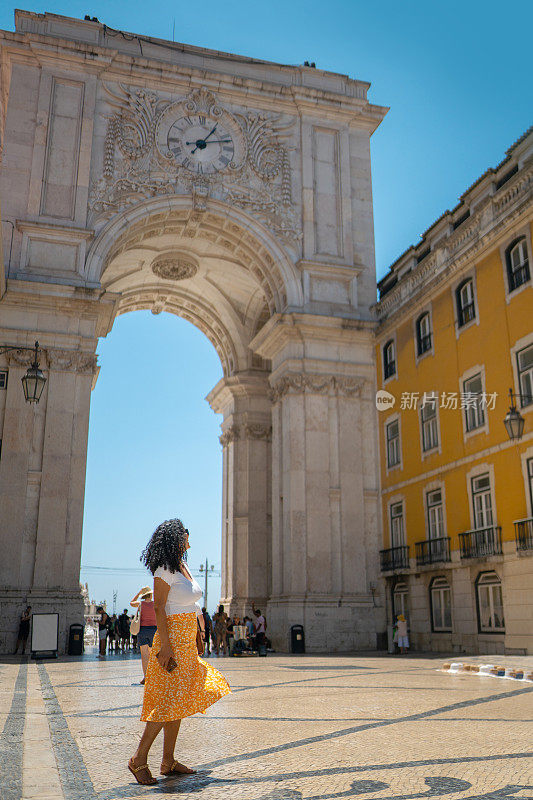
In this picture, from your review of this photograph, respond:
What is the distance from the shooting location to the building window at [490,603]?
18.9m

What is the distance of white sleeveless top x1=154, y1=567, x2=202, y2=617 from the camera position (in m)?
5.39

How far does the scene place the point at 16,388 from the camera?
22688 millimetres

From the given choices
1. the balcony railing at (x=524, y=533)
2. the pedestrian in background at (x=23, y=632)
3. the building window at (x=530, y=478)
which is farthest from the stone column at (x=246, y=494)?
the building window at (x=530, y=478)

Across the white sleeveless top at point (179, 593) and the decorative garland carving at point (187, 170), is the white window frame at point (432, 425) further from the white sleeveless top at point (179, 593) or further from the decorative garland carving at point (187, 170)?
the white sleeveless top at point (179, 593)

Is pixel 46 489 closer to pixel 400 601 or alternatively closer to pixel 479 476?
pixel 400 601

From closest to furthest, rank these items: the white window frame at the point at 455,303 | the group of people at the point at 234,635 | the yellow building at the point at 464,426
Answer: the yellow building at the point at 464,426
the white window frame at the point at 455,303
the group of people at the point at 234,635

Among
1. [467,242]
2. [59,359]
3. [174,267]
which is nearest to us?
[467,242]

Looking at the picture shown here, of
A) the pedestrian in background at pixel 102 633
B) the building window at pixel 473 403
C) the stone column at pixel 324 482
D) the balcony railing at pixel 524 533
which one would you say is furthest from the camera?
the stone column at pixel 324 482

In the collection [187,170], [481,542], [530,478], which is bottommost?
[481,542]

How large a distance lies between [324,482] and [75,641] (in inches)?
359

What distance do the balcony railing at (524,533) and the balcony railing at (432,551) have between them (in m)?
3.49

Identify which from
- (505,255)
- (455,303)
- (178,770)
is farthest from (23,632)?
(178,770)

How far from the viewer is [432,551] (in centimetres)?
2208

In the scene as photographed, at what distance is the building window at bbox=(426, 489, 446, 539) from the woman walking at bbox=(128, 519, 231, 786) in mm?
17410
